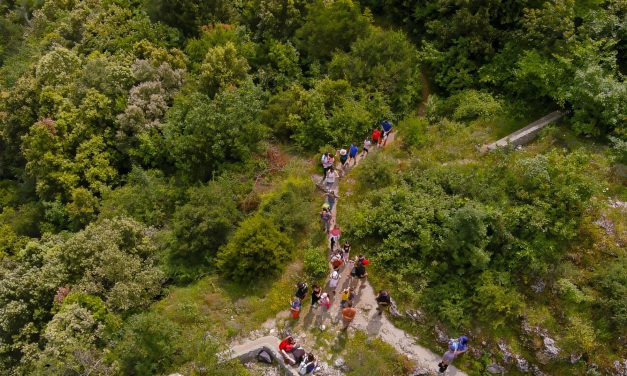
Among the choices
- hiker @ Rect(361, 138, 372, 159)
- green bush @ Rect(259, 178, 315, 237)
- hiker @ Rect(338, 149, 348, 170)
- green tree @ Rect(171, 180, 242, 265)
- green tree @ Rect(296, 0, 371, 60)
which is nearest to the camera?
green tree @ Rect(171, 180, 242, 265)

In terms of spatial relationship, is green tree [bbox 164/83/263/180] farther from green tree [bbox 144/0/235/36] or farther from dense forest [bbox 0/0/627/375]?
green tree [bbox 144/0/235/36]

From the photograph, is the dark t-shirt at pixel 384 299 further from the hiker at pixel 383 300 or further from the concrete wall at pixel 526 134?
the concrete wall at pixel 526 134

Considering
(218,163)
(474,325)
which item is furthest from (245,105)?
(474,325)

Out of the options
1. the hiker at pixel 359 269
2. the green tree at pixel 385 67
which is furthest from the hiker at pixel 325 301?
the green tree at pixel 385 67

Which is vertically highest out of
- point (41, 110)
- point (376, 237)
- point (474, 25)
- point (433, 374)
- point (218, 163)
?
point (474, 25)

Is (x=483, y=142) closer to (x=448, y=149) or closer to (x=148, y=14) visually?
(x=448, y=149)

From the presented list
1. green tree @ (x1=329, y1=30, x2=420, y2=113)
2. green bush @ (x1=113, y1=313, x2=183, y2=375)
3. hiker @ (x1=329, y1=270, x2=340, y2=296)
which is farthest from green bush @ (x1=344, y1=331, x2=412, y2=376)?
green tree @ (x1=329, y1=30, x2=420, y2=113)
